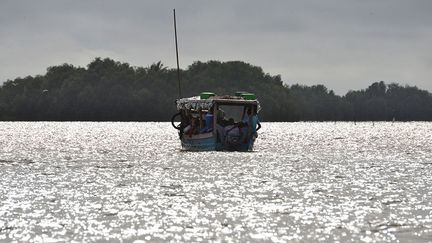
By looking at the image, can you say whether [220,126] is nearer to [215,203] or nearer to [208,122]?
[208,122]

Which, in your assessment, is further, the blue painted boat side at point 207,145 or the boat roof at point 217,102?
the blue painted boat side at point 207,145

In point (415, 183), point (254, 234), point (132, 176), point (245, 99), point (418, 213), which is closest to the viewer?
point (254, 234)

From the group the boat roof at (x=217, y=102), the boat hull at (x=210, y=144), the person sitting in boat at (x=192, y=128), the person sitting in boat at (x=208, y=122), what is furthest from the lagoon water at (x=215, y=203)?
the person sitting in boat at (x=192, y=128)

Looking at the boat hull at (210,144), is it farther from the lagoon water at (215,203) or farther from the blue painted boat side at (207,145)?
the lagoon water at (215,203)

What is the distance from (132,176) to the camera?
27.6 metres

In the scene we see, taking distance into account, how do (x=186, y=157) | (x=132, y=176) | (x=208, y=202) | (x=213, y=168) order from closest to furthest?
1. (x=208, y=202)
2. (x=132, y=176)
3. (x=213, y=168)
4. (x=186, y=157)

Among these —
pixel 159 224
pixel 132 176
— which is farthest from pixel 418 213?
pixel 132 176

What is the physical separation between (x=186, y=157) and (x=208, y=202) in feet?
65.7

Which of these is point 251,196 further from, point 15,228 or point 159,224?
point 15,228

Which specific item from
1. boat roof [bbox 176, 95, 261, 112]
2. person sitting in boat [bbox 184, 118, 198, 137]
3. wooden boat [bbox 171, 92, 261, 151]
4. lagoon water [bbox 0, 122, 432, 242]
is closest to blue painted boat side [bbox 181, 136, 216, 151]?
wooden boat [bbox 171, 92, 261, 151]

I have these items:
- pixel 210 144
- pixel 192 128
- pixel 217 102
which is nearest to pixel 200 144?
pixel 210 144

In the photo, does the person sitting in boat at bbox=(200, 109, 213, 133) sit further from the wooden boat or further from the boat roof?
the boat roof

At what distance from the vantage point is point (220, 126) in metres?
41.2

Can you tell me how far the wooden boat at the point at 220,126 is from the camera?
1603 inches
